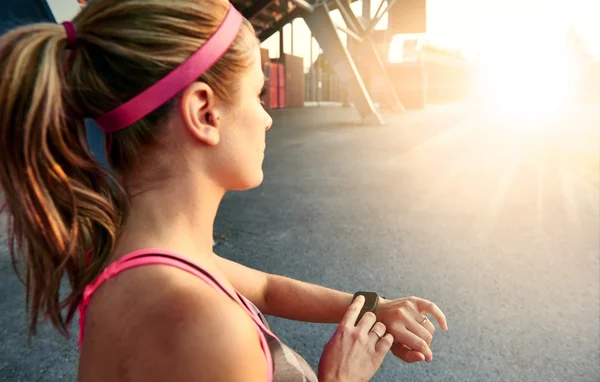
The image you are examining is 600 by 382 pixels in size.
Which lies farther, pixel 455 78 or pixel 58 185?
pixel 455 78

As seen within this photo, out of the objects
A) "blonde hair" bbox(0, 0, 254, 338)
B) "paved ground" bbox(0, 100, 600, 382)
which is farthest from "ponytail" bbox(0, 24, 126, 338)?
"paved ground" bbox(0, 100, 600, 382)

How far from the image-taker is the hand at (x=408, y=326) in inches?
45.5

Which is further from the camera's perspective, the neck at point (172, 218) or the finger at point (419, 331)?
the finger at point (419, 331)

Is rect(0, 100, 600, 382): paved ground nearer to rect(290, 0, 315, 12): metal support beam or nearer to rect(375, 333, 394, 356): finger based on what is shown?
rect(375, 333, 394, 356): finger

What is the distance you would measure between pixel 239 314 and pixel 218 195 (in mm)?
321

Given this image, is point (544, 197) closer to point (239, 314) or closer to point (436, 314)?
point (436, 314)

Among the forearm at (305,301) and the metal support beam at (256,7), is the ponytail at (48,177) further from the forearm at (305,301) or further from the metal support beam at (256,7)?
the metal support beam at (256,7)

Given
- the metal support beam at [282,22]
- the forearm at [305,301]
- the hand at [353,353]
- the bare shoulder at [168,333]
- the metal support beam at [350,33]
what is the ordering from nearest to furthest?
the bare shoulder at [168,333], the hand at [353,353], the forearm at [305,301], the metal support beam at [282,22], the metal support beam at [350,33]

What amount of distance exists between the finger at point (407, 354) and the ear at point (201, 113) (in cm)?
62

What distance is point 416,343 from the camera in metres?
1.16

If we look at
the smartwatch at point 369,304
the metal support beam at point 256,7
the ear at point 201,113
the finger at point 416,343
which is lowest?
the finger at point 416,343

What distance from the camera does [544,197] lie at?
198 inches

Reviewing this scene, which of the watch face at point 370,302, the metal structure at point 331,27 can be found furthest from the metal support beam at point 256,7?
the watch face at point 370,302

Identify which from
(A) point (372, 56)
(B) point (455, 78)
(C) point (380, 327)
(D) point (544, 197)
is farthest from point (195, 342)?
(B) point (455, 78)
